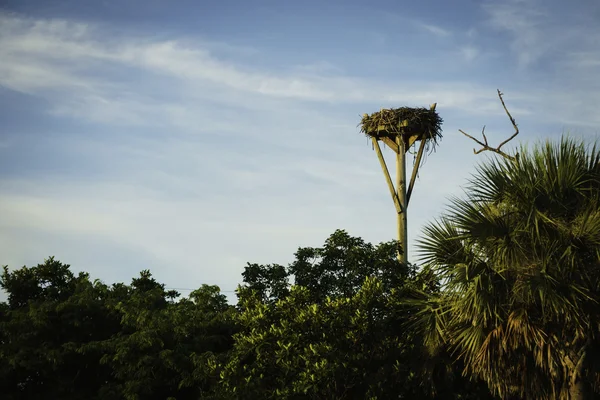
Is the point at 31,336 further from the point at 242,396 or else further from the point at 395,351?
the point at 395,351

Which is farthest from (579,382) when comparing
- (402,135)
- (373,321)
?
(402,135)

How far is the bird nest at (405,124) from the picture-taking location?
20.6 meters

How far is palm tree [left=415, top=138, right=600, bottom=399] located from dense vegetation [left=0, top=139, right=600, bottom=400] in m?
0.03

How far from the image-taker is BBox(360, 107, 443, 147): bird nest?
20.6m

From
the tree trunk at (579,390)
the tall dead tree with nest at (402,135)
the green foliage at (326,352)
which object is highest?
the tall dead tree with nest at (402,135)

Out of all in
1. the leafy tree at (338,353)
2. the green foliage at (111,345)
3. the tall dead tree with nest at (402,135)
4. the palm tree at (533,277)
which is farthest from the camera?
the tall dead tree with nest at (402,135)

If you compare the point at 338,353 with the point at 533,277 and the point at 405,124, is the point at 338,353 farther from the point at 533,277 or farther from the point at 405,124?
the point at 405,124

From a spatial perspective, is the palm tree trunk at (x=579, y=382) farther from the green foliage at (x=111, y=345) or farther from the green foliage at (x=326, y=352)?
the green foliage at (x=111, y=345)

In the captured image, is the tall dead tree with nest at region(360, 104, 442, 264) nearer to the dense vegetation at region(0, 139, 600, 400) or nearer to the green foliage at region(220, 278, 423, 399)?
the dense vegetation at region(0, 139, 600, 400)

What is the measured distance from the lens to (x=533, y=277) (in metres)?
12.5

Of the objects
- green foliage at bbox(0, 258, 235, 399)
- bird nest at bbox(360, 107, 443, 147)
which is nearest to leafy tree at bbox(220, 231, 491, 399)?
green foliage at bbox(0, 258, 235, 399)

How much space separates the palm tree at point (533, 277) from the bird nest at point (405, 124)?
6.93 metres

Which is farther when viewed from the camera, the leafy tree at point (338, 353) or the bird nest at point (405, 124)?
the bird nest at point (405, 124)

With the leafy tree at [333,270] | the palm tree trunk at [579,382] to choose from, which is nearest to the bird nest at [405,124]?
the leafy tree at [333,270]
